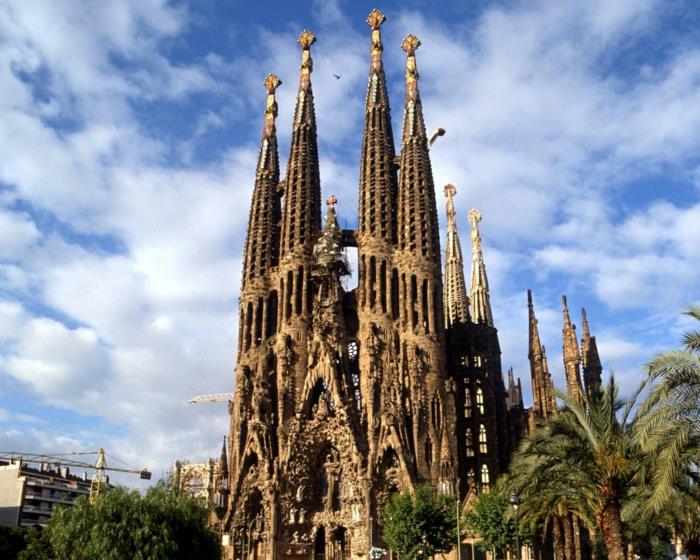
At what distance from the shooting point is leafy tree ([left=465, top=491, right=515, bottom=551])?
39469 mm

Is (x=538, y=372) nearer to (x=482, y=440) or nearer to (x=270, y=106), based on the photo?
(x=482, y=440)

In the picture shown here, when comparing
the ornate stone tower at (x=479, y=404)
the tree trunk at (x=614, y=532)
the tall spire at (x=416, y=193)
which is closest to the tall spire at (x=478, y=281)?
the ornate stone tower at (x=479, y=404)

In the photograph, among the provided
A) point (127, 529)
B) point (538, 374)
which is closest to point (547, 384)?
point (538, 374)

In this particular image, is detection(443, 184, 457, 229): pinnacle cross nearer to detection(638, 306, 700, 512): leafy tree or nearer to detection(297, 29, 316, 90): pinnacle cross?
detection(297, 29, 316, 90): pinnacle cross

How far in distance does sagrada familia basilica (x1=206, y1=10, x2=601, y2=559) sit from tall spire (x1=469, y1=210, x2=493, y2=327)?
26.8m

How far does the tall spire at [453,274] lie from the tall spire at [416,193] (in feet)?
75.5

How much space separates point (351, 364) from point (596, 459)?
37.0 m

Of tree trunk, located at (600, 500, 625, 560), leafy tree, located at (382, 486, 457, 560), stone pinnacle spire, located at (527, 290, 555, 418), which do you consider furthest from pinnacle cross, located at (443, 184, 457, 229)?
tree trunk, located at (600, 500, 625, 560)

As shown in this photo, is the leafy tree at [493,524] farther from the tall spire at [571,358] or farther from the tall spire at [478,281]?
the tall spire at [478,281]

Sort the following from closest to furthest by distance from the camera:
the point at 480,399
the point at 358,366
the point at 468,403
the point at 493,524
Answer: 1. the point at 493,524
2. the point at 358,366
3. the point at 468,403
4. the point at 480,399

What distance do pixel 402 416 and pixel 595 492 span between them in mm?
27695

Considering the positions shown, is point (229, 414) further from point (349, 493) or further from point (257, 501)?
point (349, 493)

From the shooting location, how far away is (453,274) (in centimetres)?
9131

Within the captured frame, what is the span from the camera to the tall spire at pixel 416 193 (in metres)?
58.9
